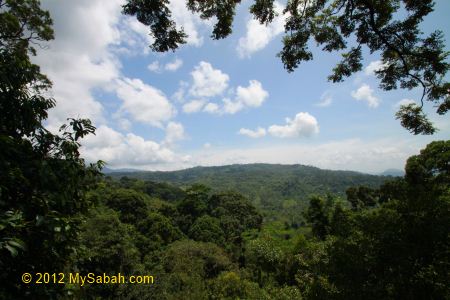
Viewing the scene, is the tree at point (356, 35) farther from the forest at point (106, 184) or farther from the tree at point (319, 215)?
the tree at point (319, 215)

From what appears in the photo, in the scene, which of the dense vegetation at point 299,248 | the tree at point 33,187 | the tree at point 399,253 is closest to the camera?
the tree at point 33,187

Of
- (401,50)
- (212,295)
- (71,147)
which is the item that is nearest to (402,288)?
(401,50)

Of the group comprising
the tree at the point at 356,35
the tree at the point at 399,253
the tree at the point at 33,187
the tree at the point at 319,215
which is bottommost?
the tree at the point at 319,215

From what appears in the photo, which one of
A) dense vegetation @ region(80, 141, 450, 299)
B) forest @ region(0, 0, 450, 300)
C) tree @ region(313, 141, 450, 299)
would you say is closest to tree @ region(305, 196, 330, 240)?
dense vegetation @ region(80, 141, 450, 299)

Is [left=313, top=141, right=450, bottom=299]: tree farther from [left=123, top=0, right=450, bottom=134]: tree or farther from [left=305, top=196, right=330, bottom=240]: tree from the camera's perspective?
[left=305, top=196, right=330, bottom=240]: tree

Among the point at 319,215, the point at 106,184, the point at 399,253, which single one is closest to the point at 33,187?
the point at 106,184

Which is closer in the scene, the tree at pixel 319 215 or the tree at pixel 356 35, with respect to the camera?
the tree at pixel 356 35

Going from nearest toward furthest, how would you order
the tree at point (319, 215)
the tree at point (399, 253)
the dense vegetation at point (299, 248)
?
the tree at point (399, 253) → the dense vegetation at point (299, 248) → the tree at point (319, 215)

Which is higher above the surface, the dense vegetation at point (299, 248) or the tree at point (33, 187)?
the tree at point (33, 187)

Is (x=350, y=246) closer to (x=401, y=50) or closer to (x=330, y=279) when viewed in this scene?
(x=330, y=279)

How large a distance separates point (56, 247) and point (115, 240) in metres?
20.6

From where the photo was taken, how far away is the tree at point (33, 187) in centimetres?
268

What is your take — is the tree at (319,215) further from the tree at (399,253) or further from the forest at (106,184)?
the tree at (399,253)

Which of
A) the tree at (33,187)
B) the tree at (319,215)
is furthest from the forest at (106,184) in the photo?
the tree at (319,215)
